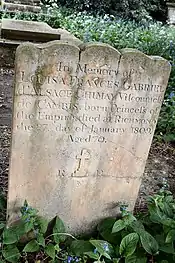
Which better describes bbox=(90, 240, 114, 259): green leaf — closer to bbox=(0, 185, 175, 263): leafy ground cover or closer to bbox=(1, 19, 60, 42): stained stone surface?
bbox=(0, 185, 175, 263): leafy ground cover

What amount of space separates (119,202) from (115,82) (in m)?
1.02

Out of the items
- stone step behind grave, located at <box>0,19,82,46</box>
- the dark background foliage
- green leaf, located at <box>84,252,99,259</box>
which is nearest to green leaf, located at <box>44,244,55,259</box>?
green leaf, located at <box>84,252,99,259</box>

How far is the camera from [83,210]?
304cm

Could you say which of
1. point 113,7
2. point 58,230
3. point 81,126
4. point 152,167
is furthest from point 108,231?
point 113,7

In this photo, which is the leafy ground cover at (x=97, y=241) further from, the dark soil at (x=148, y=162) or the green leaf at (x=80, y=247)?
the dark soil at (x=148, y=162)

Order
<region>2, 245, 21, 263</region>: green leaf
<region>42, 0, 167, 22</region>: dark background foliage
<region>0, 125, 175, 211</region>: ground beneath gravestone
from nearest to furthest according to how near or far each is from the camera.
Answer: <region>2, 245, 21, 263</region>: green leaf < <region>0, 125, 175, 211</region>: ground beneath gravestone < <region>42, 0, 167, 22</region>: dark background foliage

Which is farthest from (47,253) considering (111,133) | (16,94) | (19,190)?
(16,94)

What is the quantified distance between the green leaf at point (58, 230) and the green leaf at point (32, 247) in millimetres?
145

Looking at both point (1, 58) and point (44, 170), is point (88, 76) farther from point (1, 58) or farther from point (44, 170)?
point (1, 58)

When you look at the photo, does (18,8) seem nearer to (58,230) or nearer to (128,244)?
(58,230)

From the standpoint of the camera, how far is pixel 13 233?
2736mm

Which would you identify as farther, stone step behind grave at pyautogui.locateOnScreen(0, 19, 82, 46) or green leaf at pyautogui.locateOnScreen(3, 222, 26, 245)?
stone step behind grave at pyautogui.locateOnScreen(0, 19, 82, 46)

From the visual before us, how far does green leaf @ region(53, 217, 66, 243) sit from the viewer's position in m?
2.81

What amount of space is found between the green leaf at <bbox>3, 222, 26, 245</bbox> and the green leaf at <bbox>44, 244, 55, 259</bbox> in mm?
196
